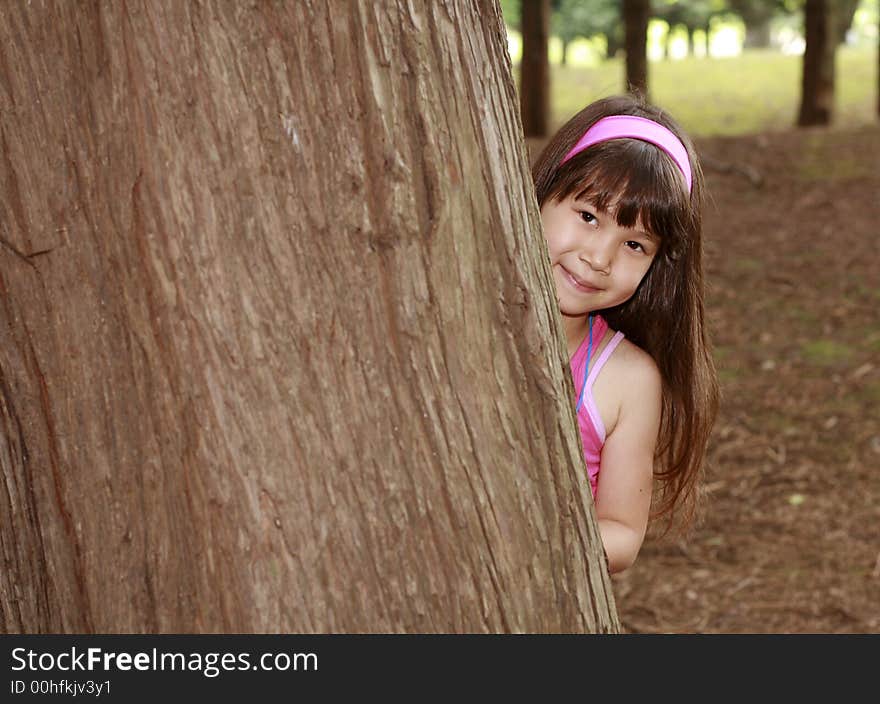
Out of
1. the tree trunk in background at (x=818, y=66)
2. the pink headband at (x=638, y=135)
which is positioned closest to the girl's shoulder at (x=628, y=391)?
the pink headband at (x=638, y=135)

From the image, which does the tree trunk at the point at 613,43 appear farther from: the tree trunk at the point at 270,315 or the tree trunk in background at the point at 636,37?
the tree trunk at the point at 270,315

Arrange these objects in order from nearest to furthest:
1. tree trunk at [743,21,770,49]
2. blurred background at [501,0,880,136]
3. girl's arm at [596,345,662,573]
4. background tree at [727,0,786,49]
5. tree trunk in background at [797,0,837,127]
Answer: girl's arm at [596,345,662,573]
tree trunk in background at [797,0,837,127]
blurred background at [501,0,880,136]
background tree at [727,0,786,49]
tree trunk at [743,21,770,49]

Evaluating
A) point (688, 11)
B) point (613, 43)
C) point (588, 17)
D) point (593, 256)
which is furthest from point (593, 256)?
point (613, 43)

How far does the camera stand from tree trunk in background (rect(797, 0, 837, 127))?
12844 mm

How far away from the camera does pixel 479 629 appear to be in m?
1.47

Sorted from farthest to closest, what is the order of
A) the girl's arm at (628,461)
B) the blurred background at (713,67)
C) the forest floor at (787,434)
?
the blurred background at (713,67), the forest floor at (787,434), the girl's arm at (628,461)

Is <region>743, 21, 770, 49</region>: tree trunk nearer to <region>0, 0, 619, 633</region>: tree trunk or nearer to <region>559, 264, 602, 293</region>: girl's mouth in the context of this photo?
<region>559, 264, 602, 293</region>: girl's mouth

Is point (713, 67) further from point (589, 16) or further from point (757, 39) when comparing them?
point (757, 39)

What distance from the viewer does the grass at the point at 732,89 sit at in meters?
15.9

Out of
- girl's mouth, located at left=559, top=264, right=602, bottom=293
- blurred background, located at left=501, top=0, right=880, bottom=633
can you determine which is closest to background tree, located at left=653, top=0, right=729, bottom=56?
blurred background, located at left=501, top=0, right=880, bottom=633

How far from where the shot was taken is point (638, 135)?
2.25 meters

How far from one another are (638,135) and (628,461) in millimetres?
674

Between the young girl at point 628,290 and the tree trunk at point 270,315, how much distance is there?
730mm
